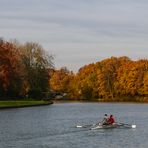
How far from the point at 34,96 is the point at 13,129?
75695 mm

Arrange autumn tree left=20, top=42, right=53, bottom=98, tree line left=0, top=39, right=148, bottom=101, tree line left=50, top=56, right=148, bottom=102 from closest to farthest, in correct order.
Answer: tree line left=0, top=39, right=148, bottom=101 → autumn tree left=20, top=42, right=53, bottom=98 → tree line left=50, top=56, right=148, bottom=102

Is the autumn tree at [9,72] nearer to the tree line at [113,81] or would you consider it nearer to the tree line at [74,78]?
the tree line at [74,78]

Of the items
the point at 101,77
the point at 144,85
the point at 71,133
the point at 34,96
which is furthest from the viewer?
the point at 101,77

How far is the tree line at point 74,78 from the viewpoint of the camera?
11819 centimetres

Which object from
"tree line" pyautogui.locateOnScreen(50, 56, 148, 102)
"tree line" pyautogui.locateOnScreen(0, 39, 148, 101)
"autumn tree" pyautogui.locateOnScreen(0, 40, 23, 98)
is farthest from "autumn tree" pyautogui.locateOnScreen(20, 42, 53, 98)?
"tree line" pyautogui.locateOnScreen(50, 56, 148, 102)

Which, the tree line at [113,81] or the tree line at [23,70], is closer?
the tree line at [23,70]

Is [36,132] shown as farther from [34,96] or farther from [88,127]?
[34,96]

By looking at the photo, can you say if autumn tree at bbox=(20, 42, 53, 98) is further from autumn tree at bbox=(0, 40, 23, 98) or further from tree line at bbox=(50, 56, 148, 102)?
tree line at bbox=(50, 56, 148, 102)

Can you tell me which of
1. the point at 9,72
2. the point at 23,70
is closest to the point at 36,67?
the point at 23,70

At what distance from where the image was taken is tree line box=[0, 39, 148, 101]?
11819 cm

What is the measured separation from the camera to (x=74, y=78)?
199 metres

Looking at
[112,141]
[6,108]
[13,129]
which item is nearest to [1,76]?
[6,108]

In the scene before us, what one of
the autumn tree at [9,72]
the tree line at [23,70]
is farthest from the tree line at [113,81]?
the autumn tree at [9,72]

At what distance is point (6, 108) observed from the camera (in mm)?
100938
